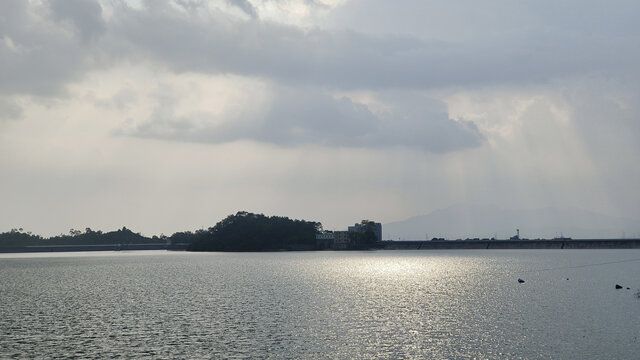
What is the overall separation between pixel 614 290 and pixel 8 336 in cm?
10246

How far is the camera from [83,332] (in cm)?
7244

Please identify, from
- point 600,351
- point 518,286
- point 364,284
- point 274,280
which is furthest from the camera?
point 274,280

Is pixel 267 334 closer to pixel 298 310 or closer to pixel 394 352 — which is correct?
pixel 394 352

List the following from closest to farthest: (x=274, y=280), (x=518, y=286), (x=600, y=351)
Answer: (x=600, y=351) → (x=518, y=286) → (x=274, y=280)

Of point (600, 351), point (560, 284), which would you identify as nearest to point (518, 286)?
point (560, 284)

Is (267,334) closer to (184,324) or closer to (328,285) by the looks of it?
(184,324)

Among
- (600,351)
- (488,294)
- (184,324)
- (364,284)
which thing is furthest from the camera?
(364,284)

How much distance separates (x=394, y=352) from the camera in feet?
194

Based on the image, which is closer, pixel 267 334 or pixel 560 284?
pixel 267 334

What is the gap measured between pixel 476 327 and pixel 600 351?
696 inches

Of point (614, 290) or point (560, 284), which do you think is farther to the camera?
point (560, 284)

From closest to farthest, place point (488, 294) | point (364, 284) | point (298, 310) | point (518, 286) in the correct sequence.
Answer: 1. point (298, 310)
2. point (488, 294)
3. point (518, 286)
4. point (364, 284)

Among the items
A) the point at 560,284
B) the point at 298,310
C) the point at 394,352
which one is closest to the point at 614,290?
the point at 560,284

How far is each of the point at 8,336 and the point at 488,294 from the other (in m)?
80.5
